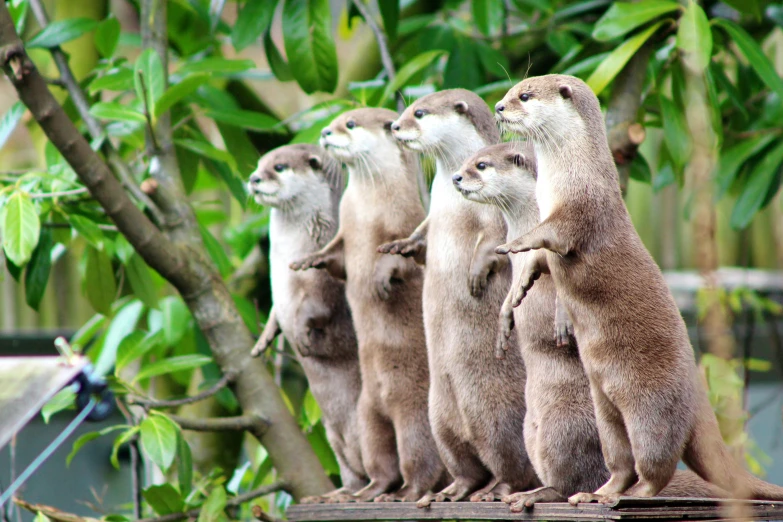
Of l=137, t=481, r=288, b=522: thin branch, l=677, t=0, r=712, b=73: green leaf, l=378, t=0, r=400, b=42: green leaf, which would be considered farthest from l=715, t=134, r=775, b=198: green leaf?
l=137, t=481, r=288, b=522: thin branch

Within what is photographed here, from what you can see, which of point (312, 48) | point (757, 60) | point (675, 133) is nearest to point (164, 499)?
point (312, 48)

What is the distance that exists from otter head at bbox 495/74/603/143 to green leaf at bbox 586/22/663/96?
91 cm

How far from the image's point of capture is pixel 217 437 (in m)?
4.49

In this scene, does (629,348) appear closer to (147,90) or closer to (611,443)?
(611,443)

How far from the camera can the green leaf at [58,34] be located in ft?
10.9

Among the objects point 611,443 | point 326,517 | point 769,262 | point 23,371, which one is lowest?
point 769,262

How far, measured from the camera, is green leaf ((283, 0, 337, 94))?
3.41 meters

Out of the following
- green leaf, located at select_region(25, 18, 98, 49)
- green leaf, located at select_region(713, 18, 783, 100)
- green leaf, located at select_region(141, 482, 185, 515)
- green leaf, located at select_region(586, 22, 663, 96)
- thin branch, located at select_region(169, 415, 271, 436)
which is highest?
green leaf, located at select_region(25, 18, 98, 49)

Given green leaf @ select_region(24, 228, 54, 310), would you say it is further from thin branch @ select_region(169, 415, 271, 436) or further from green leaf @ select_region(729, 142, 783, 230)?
green leaf @ select_region(729, 142, 783, 230)

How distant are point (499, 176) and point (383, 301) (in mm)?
598

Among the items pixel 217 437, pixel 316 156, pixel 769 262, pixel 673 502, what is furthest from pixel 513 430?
pixel 769 262

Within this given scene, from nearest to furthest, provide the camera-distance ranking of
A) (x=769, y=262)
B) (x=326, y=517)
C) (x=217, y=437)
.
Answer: (x=326, y=517) → (x=217, y=437) → (x=769, y=262)

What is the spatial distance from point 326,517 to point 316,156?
108 cm

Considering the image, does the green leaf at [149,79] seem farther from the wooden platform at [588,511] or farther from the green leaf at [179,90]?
the wooden platform at [588,511]
